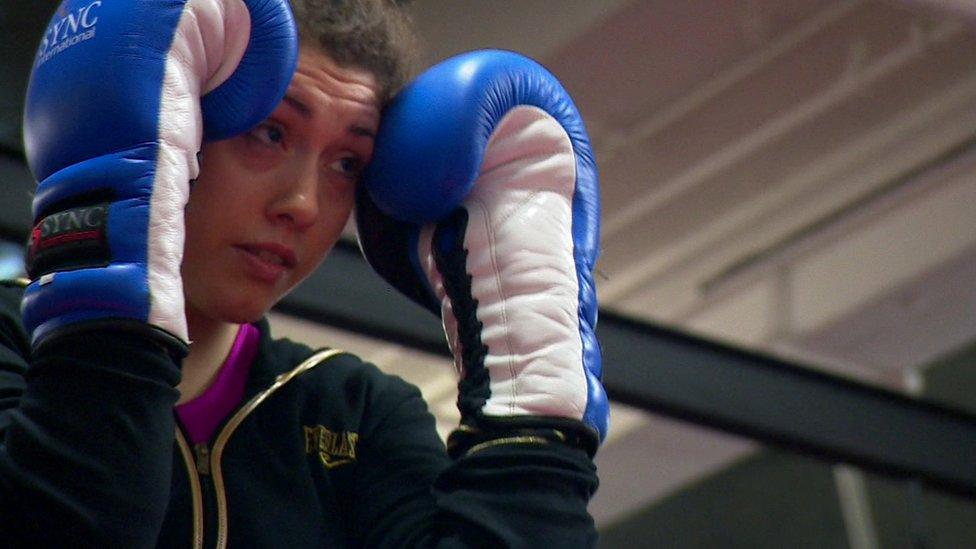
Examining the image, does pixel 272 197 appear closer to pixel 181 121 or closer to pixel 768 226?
pixel 181 121

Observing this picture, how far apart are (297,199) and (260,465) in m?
0.22

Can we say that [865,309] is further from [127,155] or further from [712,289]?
[127,155]

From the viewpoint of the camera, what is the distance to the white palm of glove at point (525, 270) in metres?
1.13

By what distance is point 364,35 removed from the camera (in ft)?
4.16

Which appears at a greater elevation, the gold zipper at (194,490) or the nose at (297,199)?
the nose at (297,199)

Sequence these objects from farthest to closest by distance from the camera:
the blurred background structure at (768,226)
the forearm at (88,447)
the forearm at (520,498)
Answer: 1. the blurred background structure at (768,226)
2. the forearm at (520,498)
3. the forearm at (88,447)

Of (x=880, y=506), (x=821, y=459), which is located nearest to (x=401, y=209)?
(x=821, y=459)

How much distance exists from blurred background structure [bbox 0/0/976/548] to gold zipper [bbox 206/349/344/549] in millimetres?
1513

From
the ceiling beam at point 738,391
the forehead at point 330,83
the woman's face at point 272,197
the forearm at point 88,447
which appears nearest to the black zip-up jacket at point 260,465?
the forearm at point 88,447

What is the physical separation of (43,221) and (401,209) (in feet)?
1.11

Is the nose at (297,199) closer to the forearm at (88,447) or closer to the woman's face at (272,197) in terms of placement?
the woman's face at (272,197)

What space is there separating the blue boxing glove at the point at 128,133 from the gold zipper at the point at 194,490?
0.58ft

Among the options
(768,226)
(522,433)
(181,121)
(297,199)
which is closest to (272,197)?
(297,199)

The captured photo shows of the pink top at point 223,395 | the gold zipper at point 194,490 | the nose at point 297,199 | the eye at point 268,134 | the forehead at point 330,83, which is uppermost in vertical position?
the forehead at point 330,83
